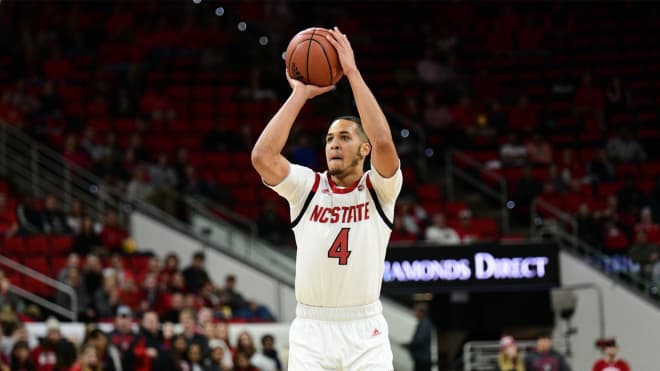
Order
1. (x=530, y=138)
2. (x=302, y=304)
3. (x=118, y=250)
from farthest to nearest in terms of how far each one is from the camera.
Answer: (x=530, y=138) → (x=118, y=250) → (x=302, y=304)

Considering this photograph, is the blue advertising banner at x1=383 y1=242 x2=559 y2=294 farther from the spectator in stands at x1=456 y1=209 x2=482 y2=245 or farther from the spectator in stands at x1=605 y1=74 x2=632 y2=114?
the spectator in stands at x1=605 y1=74 x2=632 y2=114

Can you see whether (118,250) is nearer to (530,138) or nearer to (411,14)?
(530,138)

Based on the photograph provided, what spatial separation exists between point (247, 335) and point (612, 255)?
21.7 feet

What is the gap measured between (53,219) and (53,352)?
160 inches

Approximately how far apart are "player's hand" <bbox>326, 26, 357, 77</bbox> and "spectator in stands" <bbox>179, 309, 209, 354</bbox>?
9292 mm

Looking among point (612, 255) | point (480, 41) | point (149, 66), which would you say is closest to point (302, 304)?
point (612, 255)

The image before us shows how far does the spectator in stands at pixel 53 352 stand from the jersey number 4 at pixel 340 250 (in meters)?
8.71

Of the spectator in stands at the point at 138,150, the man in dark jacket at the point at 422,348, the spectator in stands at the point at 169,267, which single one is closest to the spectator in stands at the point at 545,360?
the man in dark jacket at the point at 422,348

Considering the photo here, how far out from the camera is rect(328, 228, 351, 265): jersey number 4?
256 inches

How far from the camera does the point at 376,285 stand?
21.8ft

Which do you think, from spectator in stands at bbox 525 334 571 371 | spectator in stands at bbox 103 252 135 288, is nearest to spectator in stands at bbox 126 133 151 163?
spectator in stands at bbox 103 252 135 288

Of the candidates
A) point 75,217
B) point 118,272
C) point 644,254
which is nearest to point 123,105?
point 75,217

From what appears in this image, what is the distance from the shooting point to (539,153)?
21.7 meters

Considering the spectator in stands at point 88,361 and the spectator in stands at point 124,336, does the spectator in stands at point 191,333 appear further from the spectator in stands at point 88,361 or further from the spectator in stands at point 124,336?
the spectator in stands at point 88,361
